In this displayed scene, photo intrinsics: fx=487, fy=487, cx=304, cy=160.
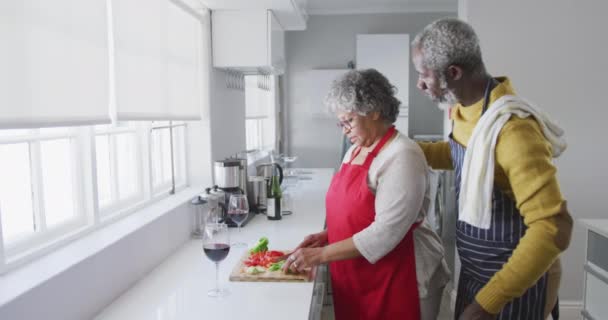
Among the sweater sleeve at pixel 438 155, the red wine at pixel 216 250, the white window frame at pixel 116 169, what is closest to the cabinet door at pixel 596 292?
the sweater sleeve at pixel 438 155

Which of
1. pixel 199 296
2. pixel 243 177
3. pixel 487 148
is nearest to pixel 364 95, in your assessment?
pixel 487 148

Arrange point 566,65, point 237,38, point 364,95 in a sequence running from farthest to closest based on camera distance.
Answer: point 566,65
point 237,38
point 364,95

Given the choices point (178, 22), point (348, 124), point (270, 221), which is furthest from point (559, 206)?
point (178, 22)

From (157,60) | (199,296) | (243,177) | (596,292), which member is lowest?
(596,292)

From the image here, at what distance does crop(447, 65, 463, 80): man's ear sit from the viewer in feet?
4.71

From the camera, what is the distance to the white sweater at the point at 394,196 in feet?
5.27

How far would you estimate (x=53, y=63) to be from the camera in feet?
4.61

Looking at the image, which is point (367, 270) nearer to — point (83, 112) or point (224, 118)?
point (83, 112)

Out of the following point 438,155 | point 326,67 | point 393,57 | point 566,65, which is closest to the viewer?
point 438,155

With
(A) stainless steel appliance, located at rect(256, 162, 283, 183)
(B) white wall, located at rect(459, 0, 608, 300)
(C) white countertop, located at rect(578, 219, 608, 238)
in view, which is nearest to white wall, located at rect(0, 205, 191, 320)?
(A) stainless steel appliance, located at rect(256, 162, 283, 183)

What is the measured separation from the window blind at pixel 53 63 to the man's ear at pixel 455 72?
1.15 m

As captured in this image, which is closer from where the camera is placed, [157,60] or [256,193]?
[157,60]

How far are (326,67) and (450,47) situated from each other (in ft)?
16.9

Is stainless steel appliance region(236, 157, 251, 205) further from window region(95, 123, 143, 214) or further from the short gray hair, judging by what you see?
the short gray hair
